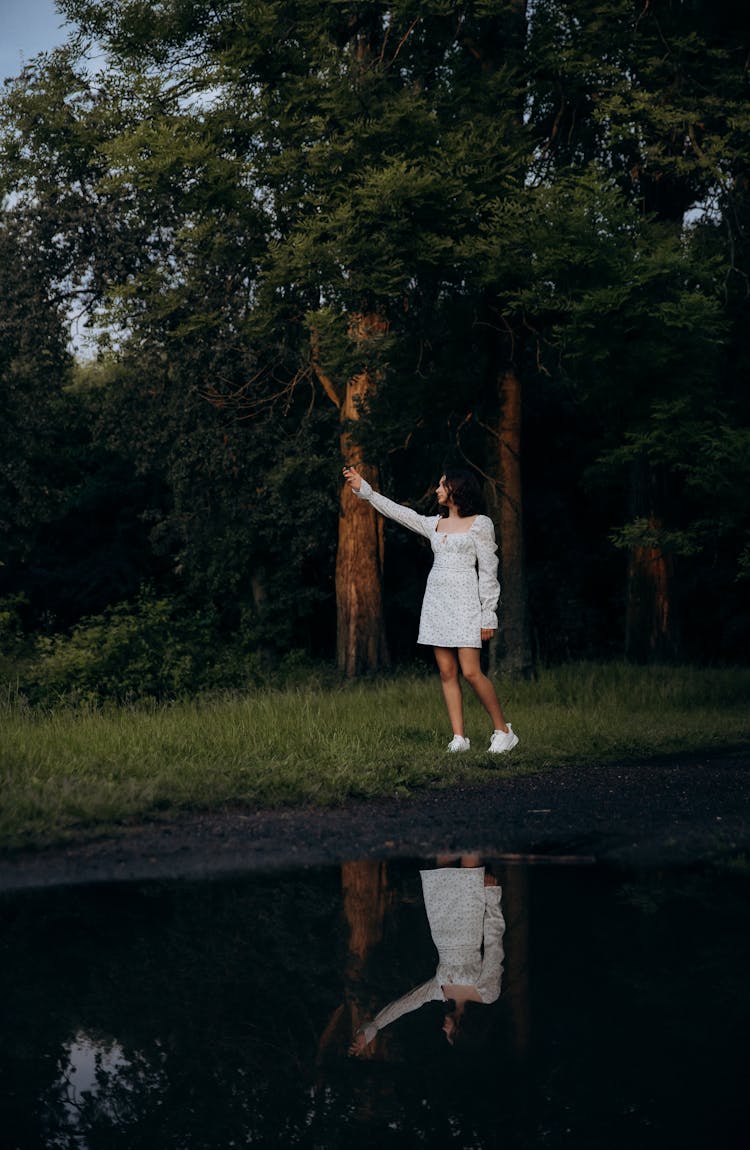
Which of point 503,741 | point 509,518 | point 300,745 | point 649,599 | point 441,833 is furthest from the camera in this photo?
point 649,599

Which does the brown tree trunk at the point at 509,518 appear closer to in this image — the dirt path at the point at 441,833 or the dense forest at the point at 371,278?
the dense forest at the point at 371,278

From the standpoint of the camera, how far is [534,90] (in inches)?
Answer: 642

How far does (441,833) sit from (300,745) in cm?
313

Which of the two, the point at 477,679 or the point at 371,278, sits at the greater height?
the point at 371,278

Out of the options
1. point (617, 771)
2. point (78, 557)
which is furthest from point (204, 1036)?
point (78, 557)

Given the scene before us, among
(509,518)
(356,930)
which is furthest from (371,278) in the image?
(356,930)

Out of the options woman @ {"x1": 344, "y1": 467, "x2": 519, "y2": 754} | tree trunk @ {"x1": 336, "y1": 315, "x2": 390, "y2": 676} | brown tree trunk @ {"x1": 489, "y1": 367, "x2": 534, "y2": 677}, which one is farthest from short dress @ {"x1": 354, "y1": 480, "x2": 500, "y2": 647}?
tree trunk @ {"x1": 336, "y1": 315, "x2": 390, "y2": 676}

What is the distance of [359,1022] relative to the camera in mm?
3594

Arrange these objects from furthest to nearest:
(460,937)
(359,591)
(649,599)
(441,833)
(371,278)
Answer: (359,591), (649,599), (371,278), (441,833), (460,937)

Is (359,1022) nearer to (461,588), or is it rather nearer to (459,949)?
(459,949)

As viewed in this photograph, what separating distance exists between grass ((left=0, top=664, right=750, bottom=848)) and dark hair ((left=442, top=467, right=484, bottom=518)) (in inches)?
76.5

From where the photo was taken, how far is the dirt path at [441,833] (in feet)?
19.3

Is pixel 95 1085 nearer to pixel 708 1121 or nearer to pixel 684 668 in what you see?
pixel 708 1121

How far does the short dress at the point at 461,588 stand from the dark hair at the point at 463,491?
0.38 ft
